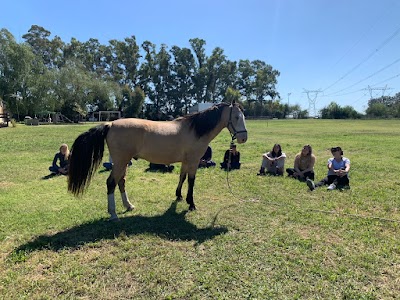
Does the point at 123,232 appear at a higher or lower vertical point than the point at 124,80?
lower

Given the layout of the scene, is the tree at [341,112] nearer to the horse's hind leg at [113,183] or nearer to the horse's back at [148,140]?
the horse's back at [148,140]

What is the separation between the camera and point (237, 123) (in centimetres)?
582

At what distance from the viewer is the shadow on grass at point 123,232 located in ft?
13.7

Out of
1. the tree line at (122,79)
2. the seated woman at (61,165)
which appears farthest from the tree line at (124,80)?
the seated woman at (61,165)

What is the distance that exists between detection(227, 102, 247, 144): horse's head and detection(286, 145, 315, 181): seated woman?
10.7 ft

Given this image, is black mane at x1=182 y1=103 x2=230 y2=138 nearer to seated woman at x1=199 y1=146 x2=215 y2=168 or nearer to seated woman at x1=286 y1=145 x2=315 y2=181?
seated woman at x1=286 y1=145 x2=315 y2=181

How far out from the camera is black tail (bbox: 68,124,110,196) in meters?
5.00

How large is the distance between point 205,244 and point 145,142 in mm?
2159

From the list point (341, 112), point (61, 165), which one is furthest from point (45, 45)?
point (341, 112)

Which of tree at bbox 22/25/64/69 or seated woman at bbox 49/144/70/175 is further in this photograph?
tree at bbox 22/25/64/69

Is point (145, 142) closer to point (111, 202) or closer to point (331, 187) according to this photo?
point (111, 202)

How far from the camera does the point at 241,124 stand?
19.1ft

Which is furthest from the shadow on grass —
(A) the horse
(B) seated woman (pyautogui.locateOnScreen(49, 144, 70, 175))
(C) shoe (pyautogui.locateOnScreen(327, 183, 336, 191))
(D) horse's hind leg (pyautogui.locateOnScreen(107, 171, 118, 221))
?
(B) seated woman (pyautogui.locateOnScreen(49, 144, 70, 175))

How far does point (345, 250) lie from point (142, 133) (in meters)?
3.71
